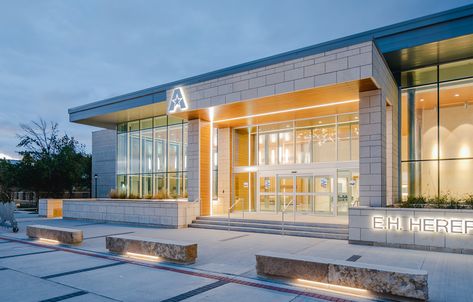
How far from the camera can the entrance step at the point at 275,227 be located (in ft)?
43.6

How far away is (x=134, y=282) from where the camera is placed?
7.45 m

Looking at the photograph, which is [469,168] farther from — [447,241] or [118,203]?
[118,203]

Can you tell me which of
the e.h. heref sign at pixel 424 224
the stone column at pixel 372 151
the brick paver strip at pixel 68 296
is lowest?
the brick paver strip at pixel 68 296

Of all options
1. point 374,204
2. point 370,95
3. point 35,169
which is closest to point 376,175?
point 374,204

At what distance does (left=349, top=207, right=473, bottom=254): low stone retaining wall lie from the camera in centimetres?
1034

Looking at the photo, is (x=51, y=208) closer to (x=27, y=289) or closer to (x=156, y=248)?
(x=156, y=248)

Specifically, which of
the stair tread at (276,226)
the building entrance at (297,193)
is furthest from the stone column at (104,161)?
the stair tread at (276,226)

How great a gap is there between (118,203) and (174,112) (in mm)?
6098

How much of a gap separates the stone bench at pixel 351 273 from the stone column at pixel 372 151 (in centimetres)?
654

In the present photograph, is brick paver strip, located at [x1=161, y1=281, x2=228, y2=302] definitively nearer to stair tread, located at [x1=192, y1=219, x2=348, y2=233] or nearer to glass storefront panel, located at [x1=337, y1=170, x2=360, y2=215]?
stair tread, located at [x1=192, y1=219, x2=348, y2=233]

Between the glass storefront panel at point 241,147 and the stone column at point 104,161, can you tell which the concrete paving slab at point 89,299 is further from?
the stone column at point 104,161

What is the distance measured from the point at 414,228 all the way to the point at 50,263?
10464 mm

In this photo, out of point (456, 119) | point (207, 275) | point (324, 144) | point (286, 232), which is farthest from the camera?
point (324, 144)

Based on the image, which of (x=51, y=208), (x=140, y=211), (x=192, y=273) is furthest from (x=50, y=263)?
(x=51, y=208)
